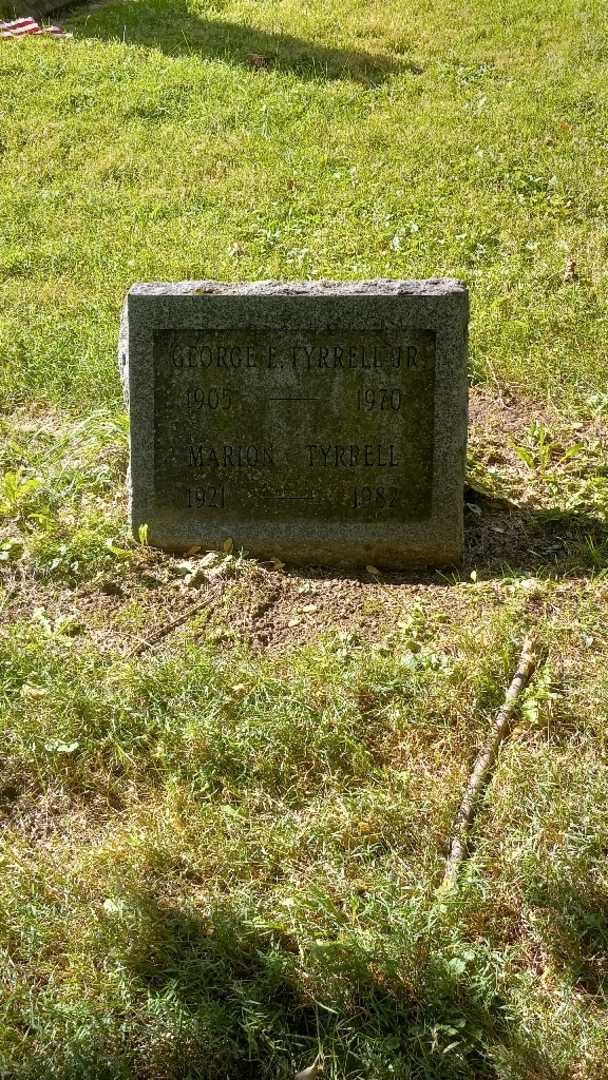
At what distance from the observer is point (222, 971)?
2727 mm

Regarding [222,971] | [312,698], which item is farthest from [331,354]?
[222,971]

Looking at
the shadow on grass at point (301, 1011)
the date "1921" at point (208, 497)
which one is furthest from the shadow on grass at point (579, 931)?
the date "1921" at point (208, 497)

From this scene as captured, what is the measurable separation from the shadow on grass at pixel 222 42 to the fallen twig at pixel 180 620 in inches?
284

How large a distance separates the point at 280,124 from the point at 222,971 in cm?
803

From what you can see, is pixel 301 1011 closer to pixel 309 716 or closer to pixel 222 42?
A: pixel 309 716

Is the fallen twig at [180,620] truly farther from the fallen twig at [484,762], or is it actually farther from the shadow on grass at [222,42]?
the shadow on grass at [222,42]

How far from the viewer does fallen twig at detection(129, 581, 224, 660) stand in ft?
13.2

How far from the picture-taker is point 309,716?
354 centimetres

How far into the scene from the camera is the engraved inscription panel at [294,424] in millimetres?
4359

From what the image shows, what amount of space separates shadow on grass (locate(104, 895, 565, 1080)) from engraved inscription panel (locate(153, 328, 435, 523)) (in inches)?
81.1

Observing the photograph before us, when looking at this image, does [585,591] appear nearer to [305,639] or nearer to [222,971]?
[305,639]

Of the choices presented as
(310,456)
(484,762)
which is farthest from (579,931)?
(310,456)

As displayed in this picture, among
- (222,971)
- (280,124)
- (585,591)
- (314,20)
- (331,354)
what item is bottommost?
(222,971)

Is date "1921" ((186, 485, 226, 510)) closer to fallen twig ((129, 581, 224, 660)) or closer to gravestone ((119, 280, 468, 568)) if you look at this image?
gravestone ((119, 280, 468, 568))
